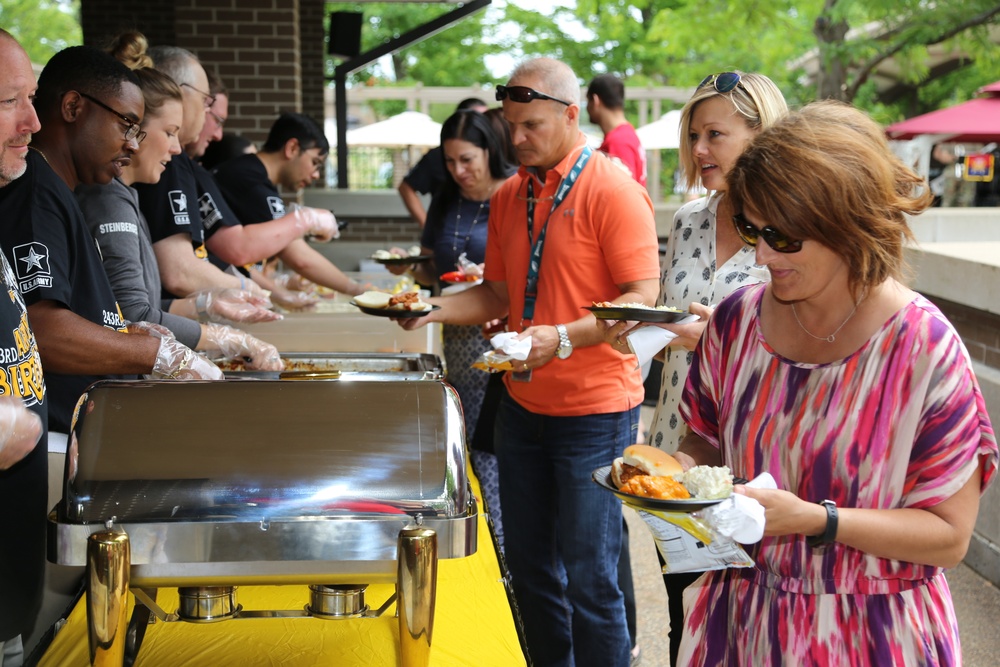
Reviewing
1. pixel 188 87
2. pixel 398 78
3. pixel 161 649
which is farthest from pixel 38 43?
pixel 161 649

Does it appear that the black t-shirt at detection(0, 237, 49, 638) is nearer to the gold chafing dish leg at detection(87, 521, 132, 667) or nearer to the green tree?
the gold chafing dish leg at detection(87, 521, 132, 667)

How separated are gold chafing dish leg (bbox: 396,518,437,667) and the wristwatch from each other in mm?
903

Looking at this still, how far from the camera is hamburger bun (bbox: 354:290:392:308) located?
3.07 m

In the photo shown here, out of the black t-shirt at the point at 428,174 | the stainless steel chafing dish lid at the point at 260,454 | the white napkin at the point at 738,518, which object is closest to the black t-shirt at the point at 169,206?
the stainless steel chafing dish lid at the point at 260,454

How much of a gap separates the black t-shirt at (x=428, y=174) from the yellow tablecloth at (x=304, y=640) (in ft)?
11.6

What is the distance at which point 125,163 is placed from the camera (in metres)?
2.51

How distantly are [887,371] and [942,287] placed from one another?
3.42 metres

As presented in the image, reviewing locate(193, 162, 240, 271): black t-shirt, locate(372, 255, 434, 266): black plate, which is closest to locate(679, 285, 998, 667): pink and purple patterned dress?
locate(193, 162, 240, 271): black t-shirt

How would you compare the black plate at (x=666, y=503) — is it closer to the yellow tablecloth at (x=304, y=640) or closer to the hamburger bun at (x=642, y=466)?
the hamburger bun at (x=642, y=466)

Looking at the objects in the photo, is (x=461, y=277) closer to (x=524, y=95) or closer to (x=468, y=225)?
(x=468, y=225)

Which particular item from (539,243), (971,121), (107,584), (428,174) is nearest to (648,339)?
(539,243)

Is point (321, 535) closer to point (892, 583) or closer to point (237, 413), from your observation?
point (237, 413)

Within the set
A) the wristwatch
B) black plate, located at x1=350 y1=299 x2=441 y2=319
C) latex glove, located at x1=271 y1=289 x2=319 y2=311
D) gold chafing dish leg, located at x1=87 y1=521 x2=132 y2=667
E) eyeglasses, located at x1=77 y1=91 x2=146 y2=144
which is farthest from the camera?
latex glove, located at x1=271 y1=289 x2=319 y2=311

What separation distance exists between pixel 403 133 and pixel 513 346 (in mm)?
8141
